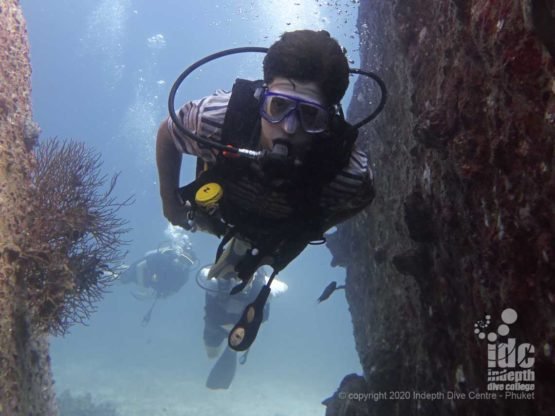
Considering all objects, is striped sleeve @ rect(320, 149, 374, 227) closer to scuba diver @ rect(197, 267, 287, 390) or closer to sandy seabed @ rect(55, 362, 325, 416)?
scuba diver @ rect(197, 267, 287, 390)

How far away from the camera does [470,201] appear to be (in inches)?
106

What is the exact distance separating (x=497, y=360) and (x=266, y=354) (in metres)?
43.9

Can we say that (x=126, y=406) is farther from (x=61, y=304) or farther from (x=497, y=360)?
(x=497, y=360)

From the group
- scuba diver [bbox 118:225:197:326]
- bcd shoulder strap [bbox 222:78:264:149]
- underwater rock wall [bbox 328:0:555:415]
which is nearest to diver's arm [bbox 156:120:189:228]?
bcd shoulder strap [bbox 222:78:264:149]

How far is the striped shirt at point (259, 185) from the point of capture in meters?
3.33

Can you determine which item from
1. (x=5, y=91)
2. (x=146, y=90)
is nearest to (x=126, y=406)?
(x=5, y=91)

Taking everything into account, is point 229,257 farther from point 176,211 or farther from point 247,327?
point 247,327

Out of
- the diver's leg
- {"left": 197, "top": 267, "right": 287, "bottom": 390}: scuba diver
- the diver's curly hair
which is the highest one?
{"left": 197, "top": 267, "right": 287, "bottom": 390}: scuba diver

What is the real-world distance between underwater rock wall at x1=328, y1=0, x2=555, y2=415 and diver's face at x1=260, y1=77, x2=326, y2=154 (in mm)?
814

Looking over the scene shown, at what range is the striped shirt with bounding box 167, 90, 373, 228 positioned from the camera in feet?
10.9

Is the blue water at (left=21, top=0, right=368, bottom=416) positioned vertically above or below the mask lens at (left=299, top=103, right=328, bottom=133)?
above

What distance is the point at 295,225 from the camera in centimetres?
363

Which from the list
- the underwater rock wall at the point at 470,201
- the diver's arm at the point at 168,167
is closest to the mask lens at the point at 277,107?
the underwater rock wall at the point at 470,201

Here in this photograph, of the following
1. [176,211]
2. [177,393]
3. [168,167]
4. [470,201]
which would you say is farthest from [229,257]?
[177,393]
